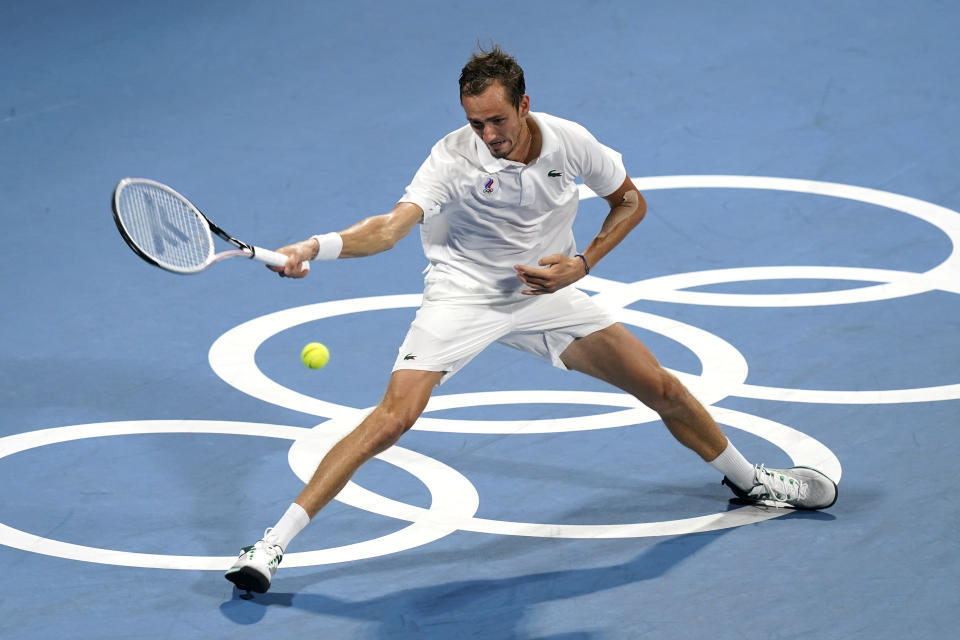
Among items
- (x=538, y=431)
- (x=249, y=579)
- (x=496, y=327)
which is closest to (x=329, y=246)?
(x=496, y=327)

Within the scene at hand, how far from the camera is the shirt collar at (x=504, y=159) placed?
6016 millimetres

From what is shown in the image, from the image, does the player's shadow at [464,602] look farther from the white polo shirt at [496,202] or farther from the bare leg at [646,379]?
the white polo shirt at [496,202]

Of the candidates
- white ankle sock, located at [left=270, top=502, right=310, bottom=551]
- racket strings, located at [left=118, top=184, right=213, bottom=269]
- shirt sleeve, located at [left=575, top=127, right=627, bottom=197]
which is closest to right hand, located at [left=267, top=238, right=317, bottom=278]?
racket strings, located at [left=118, top=184, right=213, bottom=269]

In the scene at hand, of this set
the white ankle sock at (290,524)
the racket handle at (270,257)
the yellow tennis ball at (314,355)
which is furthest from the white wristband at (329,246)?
the yellow tennis ball at (314,355)

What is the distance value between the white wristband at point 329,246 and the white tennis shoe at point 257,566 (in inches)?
47.3

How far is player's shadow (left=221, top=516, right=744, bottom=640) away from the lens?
5566 millimetres

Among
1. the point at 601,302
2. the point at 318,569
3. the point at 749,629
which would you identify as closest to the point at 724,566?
the point at 749,629

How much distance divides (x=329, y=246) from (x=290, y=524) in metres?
1.17

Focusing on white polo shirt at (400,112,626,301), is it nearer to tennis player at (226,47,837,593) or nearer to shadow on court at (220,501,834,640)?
tennis player at (226,47,837,593)

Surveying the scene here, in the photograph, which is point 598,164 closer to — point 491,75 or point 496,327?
point 491,75

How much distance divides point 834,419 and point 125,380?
3.95 metres

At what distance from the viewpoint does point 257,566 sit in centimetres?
561

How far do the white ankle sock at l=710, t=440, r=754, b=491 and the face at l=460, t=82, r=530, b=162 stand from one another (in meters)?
1.72

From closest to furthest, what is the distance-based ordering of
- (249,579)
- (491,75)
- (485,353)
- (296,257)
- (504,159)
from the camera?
(296,257) < (249,579) < (491,75) < (504,159) < (485,353)
